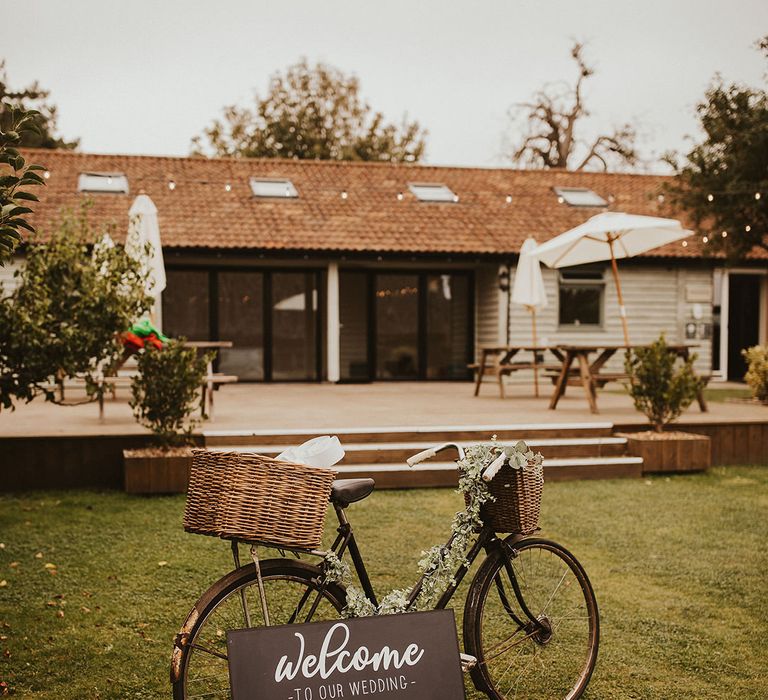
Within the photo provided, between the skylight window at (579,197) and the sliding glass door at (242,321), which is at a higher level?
the skylight window at (579,197)

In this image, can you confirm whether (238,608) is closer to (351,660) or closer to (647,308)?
(351,660)

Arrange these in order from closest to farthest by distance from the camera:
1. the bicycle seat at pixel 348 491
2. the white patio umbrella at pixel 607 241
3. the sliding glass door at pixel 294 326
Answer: the bicycle seat at pixel 348 491
the white patio umbrella at pixel 607 241
the sliding glass door at pixel 294 326

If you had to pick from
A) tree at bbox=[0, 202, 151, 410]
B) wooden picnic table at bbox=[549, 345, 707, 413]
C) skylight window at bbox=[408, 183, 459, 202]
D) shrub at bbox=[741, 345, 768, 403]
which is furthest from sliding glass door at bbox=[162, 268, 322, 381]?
tree at bbox=[0, 202, 151, 410]

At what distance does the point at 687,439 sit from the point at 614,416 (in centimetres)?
123

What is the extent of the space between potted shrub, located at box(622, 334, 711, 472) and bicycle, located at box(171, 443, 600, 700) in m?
4.41

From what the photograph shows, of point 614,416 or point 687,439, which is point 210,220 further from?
point 687,439

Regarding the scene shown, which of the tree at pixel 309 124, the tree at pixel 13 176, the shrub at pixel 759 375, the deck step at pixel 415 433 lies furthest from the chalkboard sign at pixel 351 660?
the tree at pixel 309 124

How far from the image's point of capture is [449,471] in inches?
303

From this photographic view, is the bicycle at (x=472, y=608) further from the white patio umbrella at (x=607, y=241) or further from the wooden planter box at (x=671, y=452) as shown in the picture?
the white patio umbrella at (x=607, y=241)

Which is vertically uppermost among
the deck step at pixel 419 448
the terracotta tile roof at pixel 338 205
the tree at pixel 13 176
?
the terracotta tile roof at pixel 338 205

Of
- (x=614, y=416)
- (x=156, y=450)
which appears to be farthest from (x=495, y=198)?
(x=156, y=450)

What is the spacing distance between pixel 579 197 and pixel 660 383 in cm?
1145

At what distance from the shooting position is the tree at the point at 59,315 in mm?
6324

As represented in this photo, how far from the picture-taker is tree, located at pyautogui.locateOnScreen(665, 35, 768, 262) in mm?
13617
